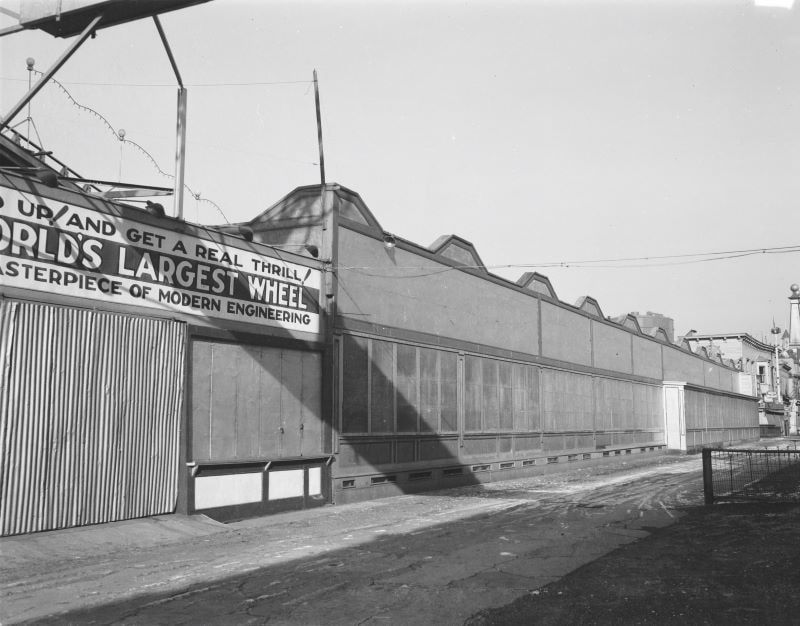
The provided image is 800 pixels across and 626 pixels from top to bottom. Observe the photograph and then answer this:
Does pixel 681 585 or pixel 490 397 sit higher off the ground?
pixel 490 397

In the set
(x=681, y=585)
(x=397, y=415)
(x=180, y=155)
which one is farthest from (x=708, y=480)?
(x=180, y=155)

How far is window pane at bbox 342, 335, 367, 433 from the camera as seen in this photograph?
51.4 feet

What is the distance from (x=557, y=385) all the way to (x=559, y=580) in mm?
19350

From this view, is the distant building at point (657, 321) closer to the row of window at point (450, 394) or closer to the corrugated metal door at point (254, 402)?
the row of window at point (450, 394)

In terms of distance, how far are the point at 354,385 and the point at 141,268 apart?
5.94m

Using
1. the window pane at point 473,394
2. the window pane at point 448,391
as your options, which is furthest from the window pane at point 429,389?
the window pane at point 473,394

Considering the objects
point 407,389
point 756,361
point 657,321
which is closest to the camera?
point 407,389

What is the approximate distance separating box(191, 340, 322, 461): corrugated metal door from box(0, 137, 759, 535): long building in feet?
0.11

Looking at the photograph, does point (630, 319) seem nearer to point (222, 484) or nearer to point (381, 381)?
point (381, 381)

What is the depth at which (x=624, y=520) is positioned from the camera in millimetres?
12508

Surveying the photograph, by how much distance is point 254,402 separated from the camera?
521 inches

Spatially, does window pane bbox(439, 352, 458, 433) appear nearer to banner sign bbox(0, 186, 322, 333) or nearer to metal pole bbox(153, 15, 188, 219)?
banner sign bbox(0, 186, 322, 333)

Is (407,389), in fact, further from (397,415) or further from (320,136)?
(320,136)

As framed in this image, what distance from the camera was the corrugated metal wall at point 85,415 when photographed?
938 centimetres
